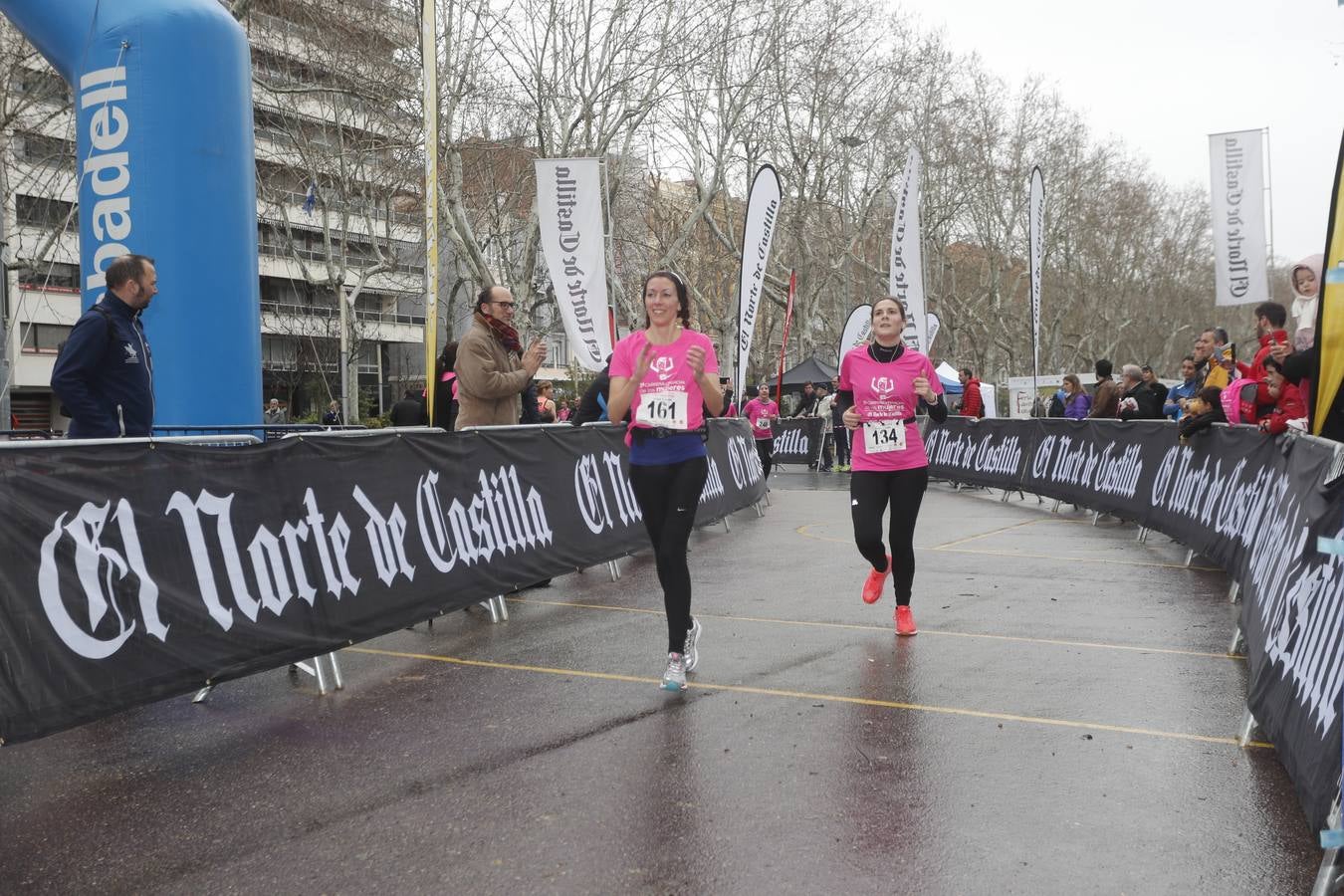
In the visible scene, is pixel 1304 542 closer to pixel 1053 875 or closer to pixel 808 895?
pixel 1053 875

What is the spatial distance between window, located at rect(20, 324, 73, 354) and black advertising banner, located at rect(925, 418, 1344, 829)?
4454 cm

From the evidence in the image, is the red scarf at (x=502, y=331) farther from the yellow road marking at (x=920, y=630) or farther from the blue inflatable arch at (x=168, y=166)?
the blue inflatable arch at (x=168, y=166)

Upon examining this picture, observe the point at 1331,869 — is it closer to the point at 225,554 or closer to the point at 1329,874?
the point at 1329,874

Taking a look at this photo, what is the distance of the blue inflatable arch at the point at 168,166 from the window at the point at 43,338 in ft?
144

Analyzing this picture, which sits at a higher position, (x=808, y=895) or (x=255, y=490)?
(x=255, y=490)

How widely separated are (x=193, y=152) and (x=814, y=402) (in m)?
23.2

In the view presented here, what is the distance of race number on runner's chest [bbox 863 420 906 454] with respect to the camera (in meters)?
6.74

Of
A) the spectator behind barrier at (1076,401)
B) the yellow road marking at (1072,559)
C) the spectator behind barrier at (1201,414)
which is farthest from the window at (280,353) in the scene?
the spectator behind barrier at (1201,414)

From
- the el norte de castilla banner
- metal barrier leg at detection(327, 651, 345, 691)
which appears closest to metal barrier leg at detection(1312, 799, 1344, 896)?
metal barrier leg at detection(327, 651, 345, 691)

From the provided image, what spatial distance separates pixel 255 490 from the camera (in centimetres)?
543

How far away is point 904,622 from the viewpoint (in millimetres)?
6883

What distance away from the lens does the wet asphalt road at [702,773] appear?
3.46 metres

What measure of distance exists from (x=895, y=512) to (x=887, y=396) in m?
0.71

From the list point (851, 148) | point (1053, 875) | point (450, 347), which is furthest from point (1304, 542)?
point (851, 148)
